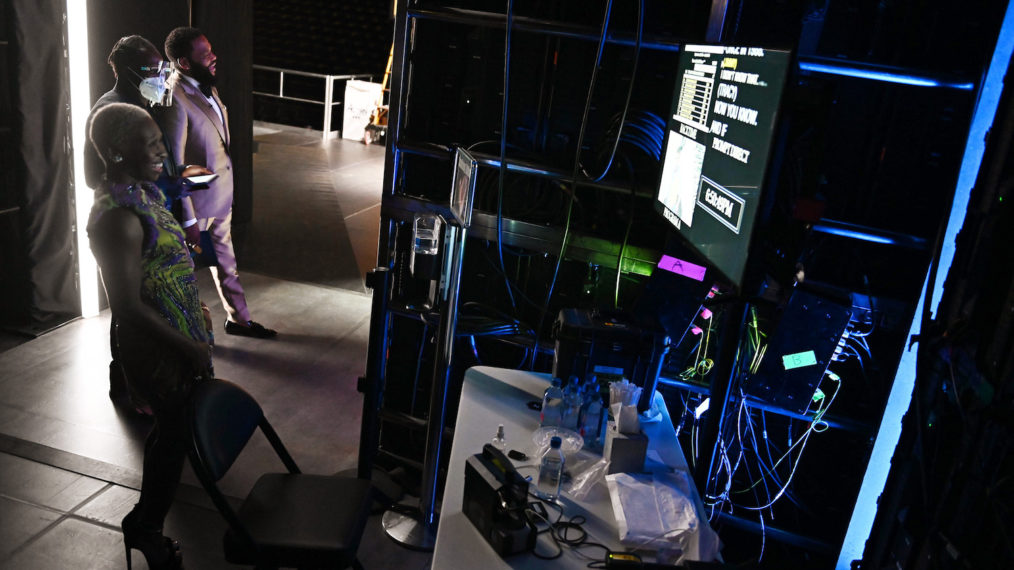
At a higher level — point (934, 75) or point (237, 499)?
point (934, 75)

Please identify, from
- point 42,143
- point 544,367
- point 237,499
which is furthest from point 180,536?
point 42,143

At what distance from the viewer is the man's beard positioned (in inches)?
150

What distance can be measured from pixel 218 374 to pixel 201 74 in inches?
64.9

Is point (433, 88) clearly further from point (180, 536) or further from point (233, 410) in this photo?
point (180, 536)

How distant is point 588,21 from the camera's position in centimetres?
262

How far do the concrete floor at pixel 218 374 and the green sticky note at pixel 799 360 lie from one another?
4.93ft

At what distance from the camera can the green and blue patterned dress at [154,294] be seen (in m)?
2.30

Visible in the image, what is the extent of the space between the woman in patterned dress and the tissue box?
4.46 feet

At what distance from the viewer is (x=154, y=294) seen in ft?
7.61

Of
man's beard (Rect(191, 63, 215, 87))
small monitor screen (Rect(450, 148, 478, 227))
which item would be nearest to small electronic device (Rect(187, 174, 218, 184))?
man's beard (Rect(191, 63, 215, 87))

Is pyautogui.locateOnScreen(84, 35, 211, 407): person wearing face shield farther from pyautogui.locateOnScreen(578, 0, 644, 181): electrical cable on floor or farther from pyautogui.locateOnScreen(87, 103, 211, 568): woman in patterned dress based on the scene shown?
pyautogui.locateOnScreen(578, 0, 644, 181): electrical cable on floor

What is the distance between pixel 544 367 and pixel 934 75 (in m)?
1.76

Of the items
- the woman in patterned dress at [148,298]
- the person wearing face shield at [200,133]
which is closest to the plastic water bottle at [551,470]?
the woman in patterned dress at [148,298]

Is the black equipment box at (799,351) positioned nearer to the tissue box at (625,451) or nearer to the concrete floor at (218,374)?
the tissue box at (625,451)
